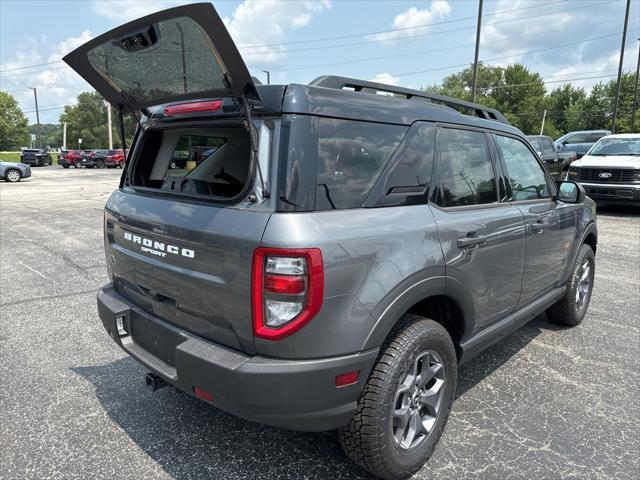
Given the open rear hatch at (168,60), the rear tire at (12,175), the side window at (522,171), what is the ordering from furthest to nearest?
1. the rear tire at (12,175)
2. the side window at (522,171)
3. the open rear hatch at (168,60)

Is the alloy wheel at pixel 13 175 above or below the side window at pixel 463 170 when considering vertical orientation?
below

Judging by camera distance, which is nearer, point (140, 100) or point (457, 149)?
point (140, 100)

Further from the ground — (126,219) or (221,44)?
(221,44)

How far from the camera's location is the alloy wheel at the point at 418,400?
2297 mm

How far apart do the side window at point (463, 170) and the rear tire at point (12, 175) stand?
2536cm

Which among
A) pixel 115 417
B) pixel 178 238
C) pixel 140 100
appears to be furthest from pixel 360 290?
pixel 115 417

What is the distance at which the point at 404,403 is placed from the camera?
2320 millimetres

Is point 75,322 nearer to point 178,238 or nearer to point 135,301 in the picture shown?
point 135,301

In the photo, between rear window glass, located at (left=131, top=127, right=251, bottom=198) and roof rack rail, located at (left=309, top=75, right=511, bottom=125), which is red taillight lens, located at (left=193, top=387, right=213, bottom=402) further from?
roof rack rail, located at (left=309, top=75, right=511, bottom=125)

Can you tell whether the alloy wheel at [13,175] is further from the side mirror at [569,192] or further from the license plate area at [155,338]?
the side mirror at [569,192]

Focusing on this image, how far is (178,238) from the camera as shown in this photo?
221 centimetres

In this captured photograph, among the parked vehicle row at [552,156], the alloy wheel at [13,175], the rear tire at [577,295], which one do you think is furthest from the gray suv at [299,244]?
the alloy wheel at [13,175]

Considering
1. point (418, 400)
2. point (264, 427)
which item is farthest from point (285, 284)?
point (264, 427)

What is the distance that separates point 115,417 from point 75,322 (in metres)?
1.81
